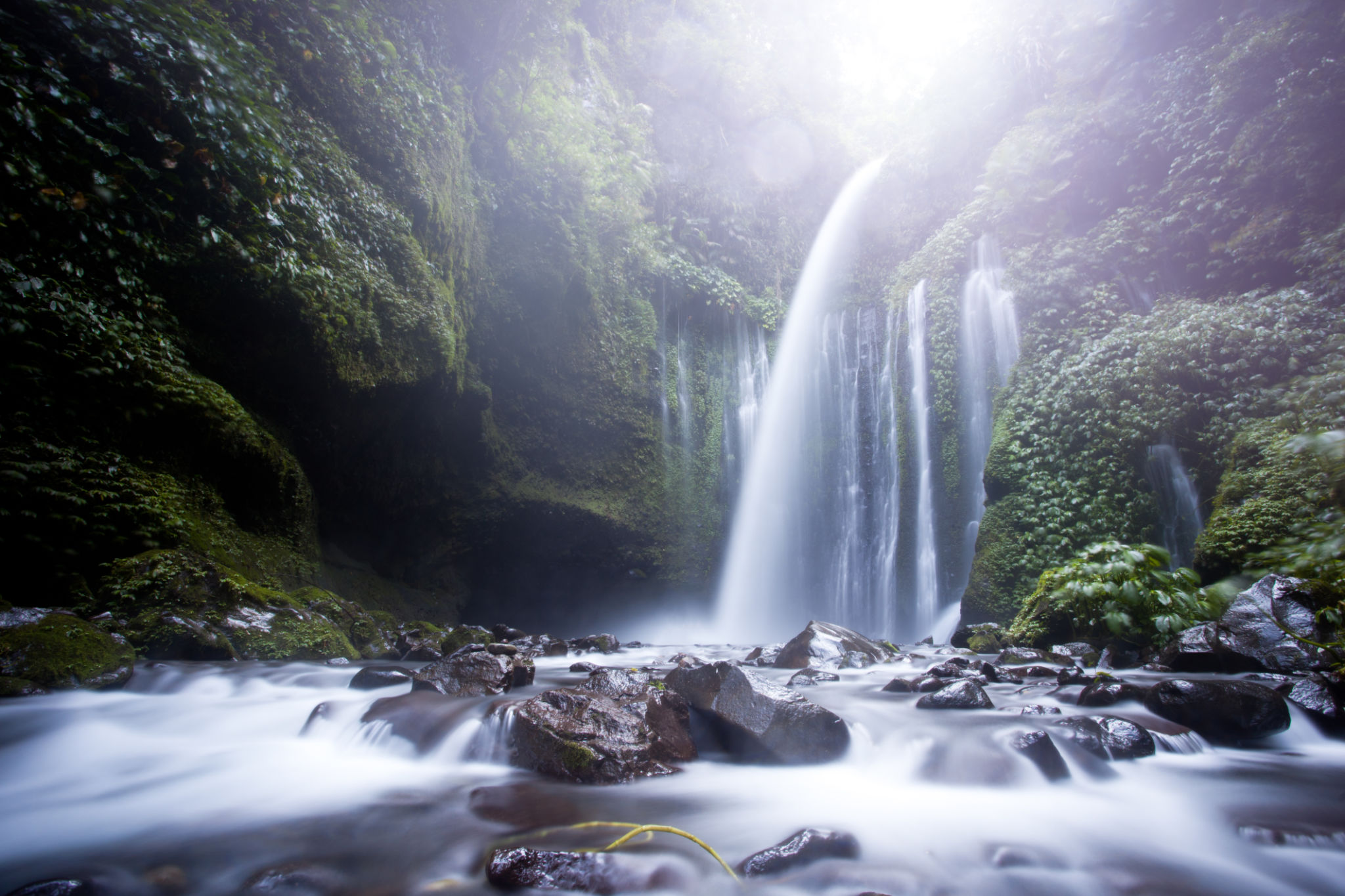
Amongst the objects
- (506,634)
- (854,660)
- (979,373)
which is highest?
(979,373)

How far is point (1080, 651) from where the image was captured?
19.5 ft

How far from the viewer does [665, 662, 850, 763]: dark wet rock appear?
115 inches

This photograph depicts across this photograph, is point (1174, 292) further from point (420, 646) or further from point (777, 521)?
point (420, 646)

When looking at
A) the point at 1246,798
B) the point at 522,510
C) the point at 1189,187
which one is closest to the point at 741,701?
the point at 1246,798

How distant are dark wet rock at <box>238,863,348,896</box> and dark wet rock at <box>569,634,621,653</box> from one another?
6.46 m

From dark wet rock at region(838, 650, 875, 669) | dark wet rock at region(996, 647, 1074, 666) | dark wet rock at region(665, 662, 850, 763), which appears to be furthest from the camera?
dark wet rock at region(838, 650, 875, 669)

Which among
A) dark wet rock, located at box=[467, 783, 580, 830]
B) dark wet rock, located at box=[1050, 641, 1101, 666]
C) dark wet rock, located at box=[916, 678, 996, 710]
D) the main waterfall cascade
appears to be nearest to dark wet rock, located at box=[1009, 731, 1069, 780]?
dark wet rock, located at box=[916, 678, 996, 710]

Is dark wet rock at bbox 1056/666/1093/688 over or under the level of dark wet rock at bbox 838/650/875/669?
under

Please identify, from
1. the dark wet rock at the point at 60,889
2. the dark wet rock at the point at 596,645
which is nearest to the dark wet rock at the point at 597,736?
the dark wet rock at the point at 60,889

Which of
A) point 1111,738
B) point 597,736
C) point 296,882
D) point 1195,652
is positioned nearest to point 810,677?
point 1111,738

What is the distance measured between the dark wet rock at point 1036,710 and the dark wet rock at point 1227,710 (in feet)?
1.71

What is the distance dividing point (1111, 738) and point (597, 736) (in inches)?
102

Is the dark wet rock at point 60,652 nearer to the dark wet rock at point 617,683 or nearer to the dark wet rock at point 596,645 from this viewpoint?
the dark wet rock at point 617,683

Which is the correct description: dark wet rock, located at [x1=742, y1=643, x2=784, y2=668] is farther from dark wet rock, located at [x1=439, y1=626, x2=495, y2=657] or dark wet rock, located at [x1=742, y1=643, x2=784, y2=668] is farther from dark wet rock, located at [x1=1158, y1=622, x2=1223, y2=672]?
dark wet rock, located at [x1=1158, y1=622, x2=1223, y2=672]
